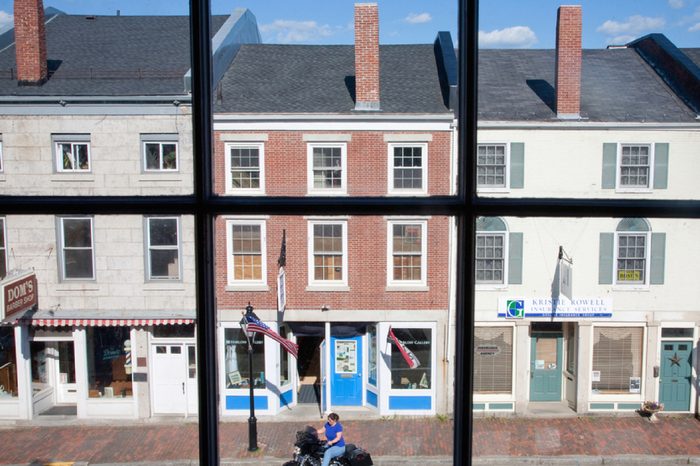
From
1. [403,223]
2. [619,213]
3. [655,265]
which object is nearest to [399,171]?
[403,223]

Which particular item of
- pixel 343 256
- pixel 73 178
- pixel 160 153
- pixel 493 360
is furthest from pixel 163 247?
pixel 493 360

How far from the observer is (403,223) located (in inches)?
59.1

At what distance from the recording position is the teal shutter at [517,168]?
1402mm

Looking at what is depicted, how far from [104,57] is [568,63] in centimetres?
146

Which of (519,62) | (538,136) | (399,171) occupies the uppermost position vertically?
(519,62)

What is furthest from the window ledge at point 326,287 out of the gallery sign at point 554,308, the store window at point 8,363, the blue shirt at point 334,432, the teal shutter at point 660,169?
the teal shutter at point 660,169

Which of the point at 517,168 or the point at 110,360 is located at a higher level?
the point at 517,168

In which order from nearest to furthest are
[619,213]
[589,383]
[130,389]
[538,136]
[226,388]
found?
[619,213] < [226,388] < [130,389] < [538,136] < [589,383]

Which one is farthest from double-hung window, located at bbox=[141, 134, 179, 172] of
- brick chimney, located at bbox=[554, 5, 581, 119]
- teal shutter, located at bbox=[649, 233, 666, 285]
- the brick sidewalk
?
teal shutter, located at bbox=[649, 233, 666, 285]

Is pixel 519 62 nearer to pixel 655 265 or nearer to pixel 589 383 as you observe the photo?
pixel 655 265

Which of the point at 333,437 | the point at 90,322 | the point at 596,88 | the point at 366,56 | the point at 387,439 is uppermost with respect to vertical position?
the point at 366,56

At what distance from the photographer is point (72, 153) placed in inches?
59.7

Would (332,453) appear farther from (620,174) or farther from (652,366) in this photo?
(652,366)

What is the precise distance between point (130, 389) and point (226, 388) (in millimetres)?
472
